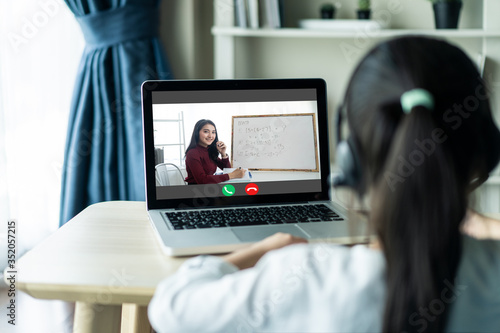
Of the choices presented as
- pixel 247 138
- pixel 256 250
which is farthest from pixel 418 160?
pixel 247 138

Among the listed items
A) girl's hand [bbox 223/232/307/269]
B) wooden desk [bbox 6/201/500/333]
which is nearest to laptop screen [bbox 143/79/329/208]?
wooden desk [bbox 6/201/500/333]

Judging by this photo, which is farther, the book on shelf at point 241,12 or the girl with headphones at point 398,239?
the book on shelf at point 241,12

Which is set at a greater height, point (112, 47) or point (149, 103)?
point (112, 47)

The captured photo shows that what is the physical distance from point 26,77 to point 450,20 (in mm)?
1583

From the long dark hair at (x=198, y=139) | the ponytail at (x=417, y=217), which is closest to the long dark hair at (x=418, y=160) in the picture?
the ponytail at (x=417, y=217)

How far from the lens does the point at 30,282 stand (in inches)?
32.5

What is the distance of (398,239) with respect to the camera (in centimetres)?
59

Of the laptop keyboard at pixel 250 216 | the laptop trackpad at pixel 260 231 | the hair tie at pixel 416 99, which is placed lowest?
the laptop trackpad at pixel 260 231

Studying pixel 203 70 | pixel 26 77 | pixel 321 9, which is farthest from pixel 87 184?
pixel 321 9

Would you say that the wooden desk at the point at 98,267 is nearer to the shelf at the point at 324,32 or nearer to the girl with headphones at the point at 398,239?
the girl with headphones at the point at 398,239

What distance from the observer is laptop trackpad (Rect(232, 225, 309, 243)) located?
987mm

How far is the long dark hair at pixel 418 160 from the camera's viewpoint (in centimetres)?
58

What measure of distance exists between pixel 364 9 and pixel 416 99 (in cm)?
160

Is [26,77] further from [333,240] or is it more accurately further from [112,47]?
[333,240]
